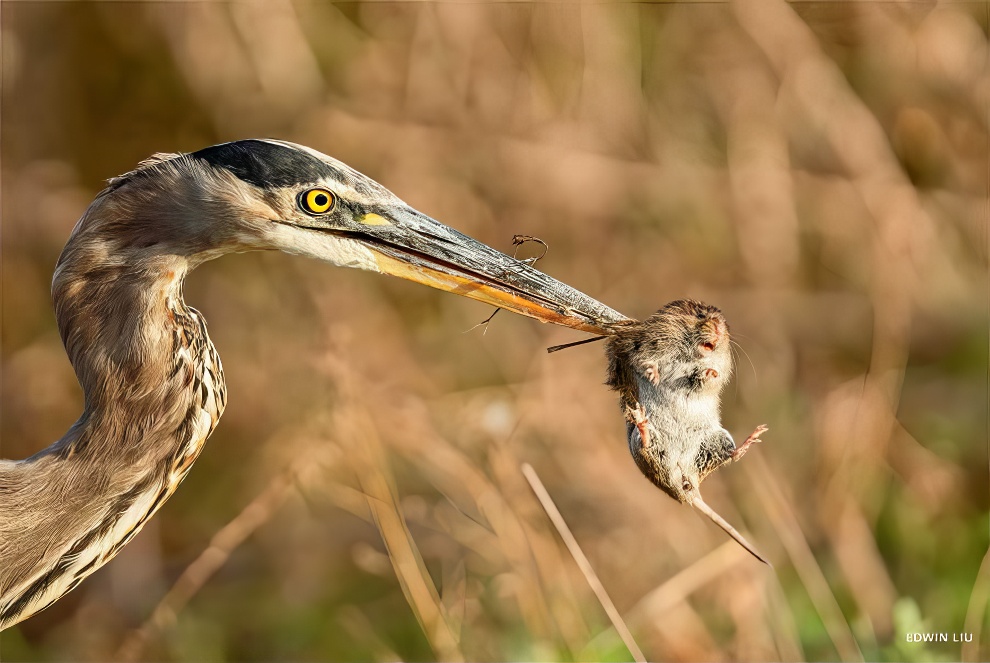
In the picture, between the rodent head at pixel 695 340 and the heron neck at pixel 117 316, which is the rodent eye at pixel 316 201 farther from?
the rodent head at pixel 695 340

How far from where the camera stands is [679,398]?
3.69 feet

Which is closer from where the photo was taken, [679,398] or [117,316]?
[679,398]

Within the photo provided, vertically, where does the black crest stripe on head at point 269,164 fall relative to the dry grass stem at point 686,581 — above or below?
above

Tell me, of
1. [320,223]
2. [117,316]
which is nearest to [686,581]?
[320,223]

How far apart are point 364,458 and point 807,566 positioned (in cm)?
96

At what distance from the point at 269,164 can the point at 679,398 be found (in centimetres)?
62

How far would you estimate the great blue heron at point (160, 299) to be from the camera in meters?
1.27

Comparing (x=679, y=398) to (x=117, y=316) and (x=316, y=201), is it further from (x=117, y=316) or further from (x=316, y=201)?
(x=117, y=316)

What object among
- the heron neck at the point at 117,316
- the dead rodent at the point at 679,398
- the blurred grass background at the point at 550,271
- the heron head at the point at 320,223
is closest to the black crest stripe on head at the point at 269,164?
the heron head at the point at 320,223

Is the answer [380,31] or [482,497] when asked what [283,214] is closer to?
[482,497]

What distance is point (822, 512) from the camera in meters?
2.76

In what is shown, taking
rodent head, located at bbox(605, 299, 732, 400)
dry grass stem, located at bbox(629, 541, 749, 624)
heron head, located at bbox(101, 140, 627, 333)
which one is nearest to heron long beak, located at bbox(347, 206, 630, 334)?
heron head, located at bbox(101, 140, 627, 333)

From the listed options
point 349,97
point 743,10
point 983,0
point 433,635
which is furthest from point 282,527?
point 983,0

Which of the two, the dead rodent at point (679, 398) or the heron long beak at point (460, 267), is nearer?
the dead rodent at point (679, 398)
